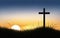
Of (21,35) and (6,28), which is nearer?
(21,35)

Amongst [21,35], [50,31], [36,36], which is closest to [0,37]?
[21,35]

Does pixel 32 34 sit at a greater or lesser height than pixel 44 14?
lesser

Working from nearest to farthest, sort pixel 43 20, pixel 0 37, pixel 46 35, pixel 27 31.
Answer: pixel 0 37 < pixel 46 35 < pixel 27 31 < pixel 43 20

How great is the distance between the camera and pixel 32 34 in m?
13.4

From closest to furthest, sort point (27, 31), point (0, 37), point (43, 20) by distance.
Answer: point (0, 37) < point (27, 31) < point (43, 20)

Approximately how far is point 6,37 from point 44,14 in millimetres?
6254

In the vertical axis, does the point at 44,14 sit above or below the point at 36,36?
above

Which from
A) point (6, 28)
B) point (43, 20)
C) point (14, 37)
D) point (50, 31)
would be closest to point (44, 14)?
point (43, 20)

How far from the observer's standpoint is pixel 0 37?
486 inches

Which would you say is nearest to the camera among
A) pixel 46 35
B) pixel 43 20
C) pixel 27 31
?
pixel 46 35

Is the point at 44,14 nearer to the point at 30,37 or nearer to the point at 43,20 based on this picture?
the point at 43,20

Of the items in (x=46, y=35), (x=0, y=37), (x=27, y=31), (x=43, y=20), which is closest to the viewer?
(x=0, y=37)

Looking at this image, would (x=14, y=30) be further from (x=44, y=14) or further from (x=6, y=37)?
(x=44, y=14)

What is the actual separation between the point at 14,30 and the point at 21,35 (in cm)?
163
